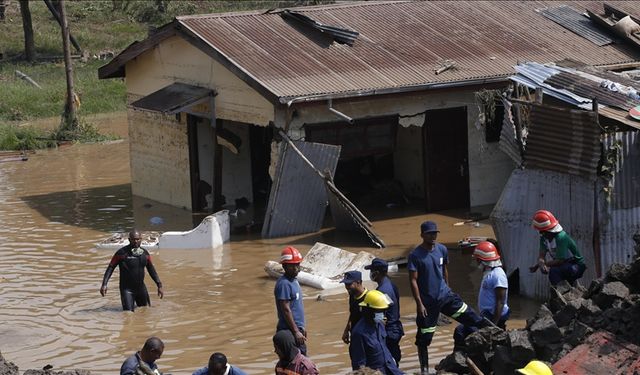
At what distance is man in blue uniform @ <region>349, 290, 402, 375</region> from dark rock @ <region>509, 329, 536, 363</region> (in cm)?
114

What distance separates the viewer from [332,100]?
775 inches

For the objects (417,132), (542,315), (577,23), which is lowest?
(542,315)

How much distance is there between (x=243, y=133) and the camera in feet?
74.4

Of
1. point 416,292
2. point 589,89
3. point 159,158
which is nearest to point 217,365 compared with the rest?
point 416,292

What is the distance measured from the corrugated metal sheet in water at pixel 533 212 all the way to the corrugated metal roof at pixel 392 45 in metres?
4.89

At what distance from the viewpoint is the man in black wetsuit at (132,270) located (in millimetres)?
15000

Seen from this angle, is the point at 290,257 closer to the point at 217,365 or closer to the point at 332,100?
the point at 217,365

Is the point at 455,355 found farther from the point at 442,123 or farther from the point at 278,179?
the point at 442,123

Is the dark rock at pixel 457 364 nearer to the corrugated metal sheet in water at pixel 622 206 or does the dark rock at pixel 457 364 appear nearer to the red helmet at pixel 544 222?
the red helmet at pixel 544 222

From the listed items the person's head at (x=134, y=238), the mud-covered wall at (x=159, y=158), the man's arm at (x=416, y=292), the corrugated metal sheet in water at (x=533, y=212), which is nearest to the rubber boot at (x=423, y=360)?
the man's arm at (x=416, y=292)

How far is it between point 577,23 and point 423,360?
1312 cm

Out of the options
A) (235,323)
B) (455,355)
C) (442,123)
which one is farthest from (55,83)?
(455,355)

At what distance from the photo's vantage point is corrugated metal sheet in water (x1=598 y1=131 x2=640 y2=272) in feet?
47.0

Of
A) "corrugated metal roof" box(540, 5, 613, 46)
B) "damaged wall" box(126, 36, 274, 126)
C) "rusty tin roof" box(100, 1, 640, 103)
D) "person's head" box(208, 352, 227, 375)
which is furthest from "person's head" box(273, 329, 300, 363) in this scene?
"corrugated metal roof" box(540, 5, 613, 46)
